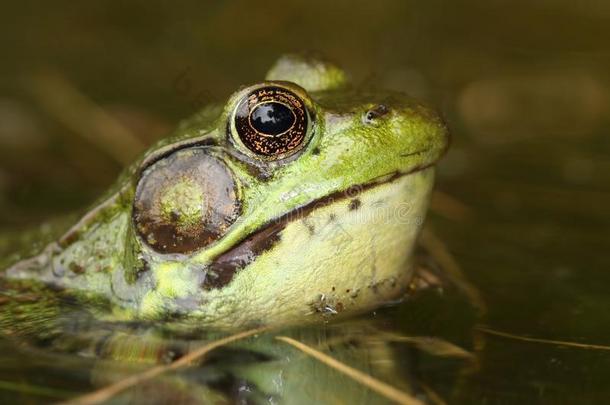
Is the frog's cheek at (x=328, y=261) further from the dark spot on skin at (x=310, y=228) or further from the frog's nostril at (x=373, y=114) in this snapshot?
the frog's nostril at (x=373, y=114)

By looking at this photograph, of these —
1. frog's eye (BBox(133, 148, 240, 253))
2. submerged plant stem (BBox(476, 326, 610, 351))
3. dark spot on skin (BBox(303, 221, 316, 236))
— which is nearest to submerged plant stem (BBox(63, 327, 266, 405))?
frog's eye (BBox(133, 148, 240, 253))

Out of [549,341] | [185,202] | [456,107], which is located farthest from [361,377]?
[456,107]

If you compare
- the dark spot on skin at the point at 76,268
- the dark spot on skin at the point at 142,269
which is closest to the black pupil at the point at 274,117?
the dark spot on skin at the point at 142,269

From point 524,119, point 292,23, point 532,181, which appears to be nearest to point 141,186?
point 532,181

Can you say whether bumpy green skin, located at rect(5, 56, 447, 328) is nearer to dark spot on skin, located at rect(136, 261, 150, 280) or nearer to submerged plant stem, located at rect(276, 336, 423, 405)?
dark spot on skin, located at rect(136, 261, 150, 280)

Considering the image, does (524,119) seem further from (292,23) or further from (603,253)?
(292,23)

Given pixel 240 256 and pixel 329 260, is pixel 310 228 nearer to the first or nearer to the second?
pixel 329 260
